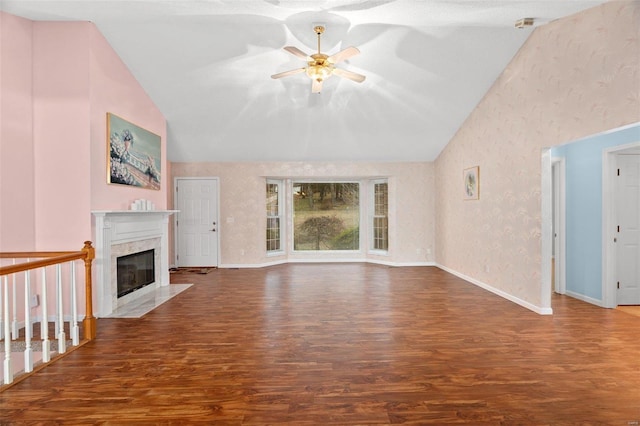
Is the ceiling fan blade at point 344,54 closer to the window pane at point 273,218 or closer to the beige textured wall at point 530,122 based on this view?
the beige textured wall at point 530,122

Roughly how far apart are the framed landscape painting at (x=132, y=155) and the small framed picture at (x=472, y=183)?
5.33m

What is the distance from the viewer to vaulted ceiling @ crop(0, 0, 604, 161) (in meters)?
3.48

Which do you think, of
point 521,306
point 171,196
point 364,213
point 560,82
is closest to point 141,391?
point 521,306

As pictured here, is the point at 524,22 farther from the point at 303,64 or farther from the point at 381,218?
the point at 381,218

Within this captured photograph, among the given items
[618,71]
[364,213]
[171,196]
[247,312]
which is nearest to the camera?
[618,71]

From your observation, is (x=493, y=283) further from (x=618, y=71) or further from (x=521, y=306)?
(x=618, y=71)

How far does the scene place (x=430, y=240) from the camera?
25.1 feet

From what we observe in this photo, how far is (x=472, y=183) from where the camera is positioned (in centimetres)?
571

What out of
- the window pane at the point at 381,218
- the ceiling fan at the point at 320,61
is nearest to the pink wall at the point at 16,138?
the ceiling fan at the point at 320,61

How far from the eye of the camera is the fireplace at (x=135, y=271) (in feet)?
15.0

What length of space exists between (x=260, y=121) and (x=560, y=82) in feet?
14.8

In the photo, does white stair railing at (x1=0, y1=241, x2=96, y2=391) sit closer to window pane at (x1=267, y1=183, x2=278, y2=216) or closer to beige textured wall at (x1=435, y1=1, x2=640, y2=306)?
window pane at (x1=267, y1=183, x2=278, y2=216)

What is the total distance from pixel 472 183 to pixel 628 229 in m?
2.10

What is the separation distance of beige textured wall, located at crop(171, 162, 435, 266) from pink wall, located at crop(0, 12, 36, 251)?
374cm
